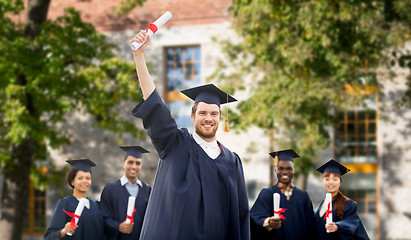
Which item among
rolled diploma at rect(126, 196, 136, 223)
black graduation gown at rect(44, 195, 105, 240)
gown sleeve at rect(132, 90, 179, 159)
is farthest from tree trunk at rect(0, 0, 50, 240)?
gown sleeve at rect(132, 90, 179, 159)

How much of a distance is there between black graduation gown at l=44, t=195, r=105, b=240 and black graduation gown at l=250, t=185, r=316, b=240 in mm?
1814

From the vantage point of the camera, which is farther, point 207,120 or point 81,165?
point 81,165

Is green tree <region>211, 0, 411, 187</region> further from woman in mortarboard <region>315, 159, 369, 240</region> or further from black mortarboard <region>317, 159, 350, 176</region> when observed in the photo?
woman in mortarboard <region>315, 159, 369, 240</region>

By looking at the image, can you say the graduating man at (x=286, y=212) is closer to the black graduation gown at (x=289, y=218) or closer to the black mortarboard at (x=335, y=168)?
the black graduation gown at (x=289, y=218)

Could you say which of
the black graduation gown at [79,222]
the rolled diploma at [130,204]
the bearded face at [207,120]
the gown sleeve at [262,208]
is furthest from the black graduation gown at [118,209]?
the bearded face at [207,120]

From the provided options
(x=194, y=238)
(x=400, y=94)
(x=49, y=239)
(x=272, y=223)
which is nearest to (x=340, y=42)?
(x=400, y=94)

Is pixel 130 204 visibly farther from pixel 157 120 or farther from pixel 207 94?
pixel 157 120

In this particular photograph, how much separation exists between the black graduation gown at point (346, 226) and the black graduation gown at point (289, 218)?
0.44 feet

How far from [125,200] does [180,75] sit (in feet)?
35.0

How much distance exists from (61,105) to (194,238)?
346 inches

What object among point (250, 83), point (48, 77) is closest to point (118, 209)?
point (48, 77)

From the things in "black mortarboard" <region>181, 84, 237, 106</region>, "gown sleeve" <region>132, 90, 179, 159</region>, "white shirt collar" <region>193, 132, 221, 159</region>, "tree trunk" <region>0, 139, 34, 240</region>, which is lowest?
"tree trunk" <region>0, 139, 34, 240</region>

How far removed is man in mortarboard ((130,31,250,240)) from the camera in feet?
12.5

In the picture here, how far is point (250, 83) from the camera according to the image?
13656 mm
